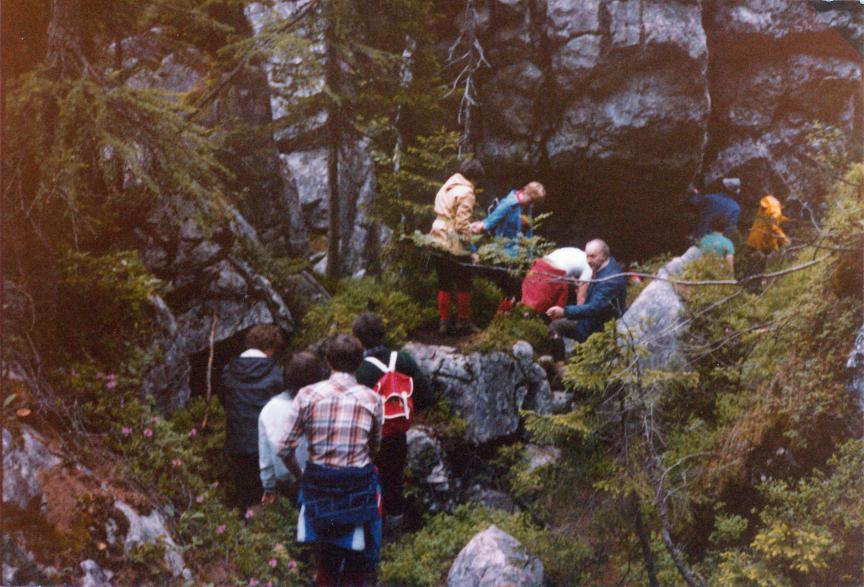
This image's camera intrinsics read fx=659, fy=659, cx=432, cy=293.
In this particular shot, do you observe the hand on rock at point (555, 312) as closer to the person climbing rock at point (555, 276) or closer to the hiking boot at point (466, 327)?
the person climbing rock at point (555, 276)

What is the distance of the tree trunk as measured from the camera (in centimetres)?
543

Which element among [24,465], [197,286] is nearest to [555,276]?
[197,286]

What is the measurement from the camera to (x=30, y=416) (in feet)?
13.2

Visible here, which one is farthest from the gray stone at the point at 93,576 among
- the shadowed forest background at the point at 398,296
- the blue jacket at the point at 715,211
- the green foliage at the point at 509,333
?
the blue jacket at the point at 715,211

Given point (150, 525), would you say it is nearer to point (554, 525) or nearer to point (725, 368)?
point (554, 525)

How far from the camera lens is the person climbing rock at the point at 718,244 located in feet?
16.5

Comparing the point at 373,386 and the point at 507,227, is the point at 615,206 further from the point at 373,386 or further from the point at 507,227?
the point at 373,386

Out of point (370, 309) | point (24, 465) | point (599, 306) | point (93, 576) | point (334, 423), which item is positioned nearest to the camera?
point (334, 423)

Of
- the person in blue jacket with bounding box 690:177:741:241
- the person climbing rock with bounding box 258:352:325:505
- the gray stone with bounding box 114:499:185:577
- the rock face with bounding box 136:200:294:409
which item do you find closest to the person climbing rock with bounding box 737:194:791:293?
the person in blue jacket with bounding box 690:177:741:241

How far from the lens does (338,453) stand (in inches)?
131

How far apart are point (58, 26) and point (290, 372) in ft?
9.12

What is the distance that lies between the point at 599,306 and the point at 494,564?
184cm

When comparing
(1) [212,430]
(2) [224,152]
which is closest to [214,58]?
(2) [224,152]

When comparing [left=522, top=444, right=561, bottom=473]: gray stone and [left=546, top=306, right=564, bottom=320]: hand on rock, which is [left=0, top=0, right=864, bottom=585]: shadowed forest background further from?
[left=546, top=306, right=564, bottom=320]: hand on rock
